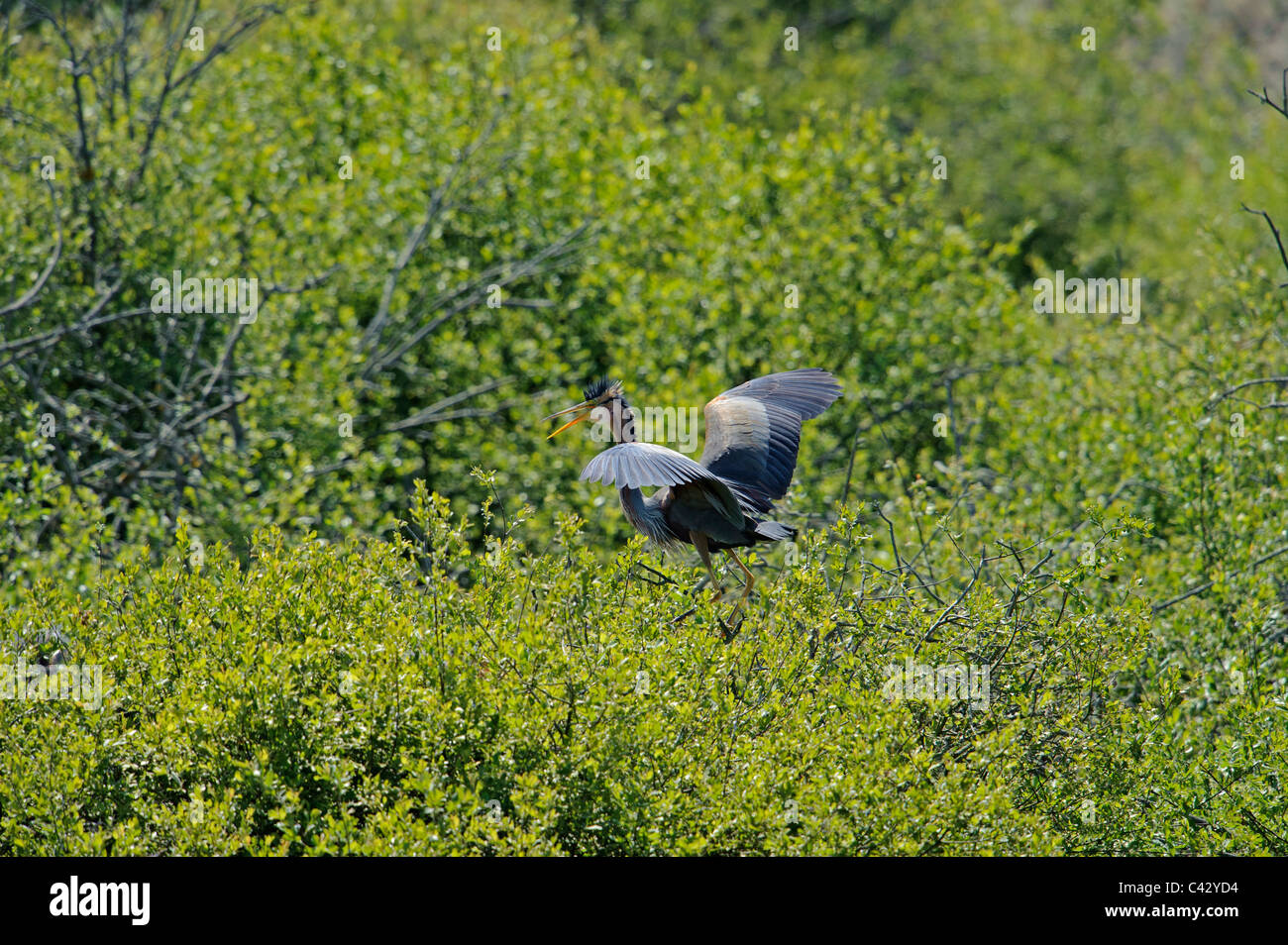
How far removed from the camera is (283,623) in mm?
6934

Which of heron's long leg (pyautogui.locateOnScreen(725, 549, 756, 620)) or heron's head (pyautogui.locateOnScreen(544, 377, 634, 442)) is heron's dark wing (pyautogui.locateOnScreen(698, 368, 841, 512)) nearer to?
heron's long leg (pyautogui.locateOnScreen(725, 549, 756, 620))

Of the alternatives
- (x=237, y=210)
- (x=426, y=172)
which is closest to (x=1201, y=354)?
(x=426, y=172)

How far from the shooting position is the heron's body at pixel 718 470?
6.73 metres

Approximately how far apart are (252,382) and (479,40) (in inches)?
284

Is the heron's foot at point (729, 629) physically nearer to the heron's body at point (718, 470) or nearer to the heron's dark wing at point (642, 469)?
the heron's body at point (718, 470)

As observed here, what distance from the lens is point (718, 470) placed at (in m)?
7.71

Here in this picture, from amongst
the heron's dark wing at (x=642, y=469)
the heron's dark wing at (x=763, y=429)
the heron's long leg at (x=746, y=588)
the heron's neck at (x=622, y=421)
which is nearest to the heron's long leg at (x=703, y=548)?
the heron's long leg at (x=746, y=588)

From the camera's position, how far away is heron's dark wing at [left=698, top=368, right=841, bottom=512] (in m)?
7.73

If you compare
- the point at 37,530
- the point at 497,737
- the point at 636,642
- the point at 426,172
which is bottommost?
the point at 497,737

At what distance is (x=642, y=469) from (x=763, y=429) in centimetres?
160

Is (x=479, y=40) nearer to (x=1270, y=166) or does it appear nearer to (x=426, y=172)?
(x=426, y=172)

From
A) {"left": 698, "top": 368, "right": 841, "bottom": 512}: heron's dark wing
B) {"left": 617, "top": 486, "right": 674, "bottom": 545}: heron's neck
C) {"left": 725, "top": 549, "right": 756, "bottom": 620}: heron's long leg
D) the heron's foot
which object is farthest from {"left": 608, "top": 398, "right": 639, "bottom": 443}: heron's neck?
the heron's foot

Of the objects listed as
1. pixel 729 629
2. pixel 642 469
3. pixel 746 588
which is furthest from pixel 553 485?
pixel 642 469

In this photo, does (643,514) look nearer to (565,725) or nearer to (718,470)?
(718,470)
